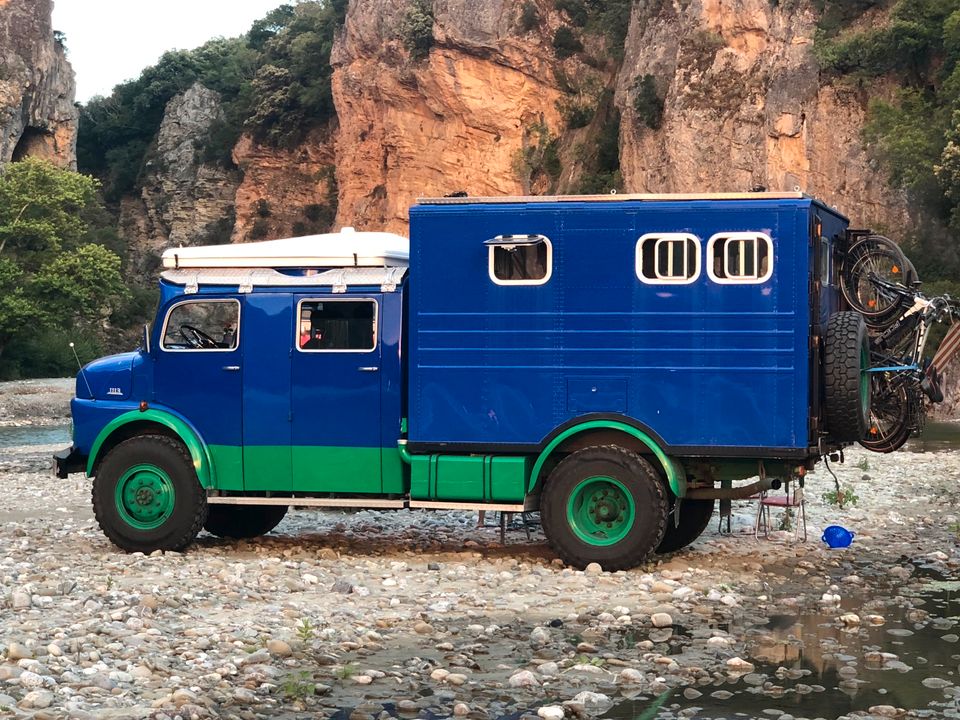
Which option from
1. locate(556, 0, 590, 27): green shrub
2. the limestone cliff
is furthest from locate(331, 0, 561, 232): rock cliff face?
locate(556, 0, 590, 27): green shrub

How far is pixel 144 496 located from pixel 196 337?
185 centimetres

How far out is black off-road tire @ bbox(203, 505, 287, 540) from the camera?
15.4 metres

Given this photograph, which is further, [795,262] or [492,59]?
[492,59]

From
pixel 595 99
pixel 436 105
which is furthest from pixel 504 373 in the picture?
pixel 436 105

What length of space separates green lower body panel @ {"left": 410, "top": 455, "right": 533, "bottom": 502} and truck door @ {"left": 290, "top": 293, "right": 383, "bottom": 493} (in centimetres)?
61

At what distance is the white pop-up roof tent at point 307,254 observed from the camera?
14.0 m

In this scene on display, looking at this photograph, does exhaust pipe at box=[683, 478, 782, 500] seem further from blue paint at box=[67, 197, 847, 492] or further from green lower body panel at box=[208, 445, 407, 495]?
green lower body panel at box=[208, 445, 407, 495]

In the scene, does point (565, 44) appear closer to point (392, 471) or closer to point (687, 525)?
point (687, 525)

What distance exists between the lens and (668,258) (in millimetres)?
12797

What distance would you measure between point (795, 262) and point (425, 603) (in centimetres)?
480

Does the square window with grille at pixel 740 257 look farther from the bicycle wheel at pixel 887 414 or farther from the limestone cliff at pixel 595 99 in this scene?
the limestone cliff at pixel 595 99

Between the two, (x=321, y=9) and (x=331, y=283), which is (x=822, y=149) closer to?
(x=331, y=283)

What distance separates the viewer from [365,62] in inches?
3086

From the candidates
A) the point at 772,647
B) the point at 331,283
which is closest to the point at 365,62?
the point at 331,283
